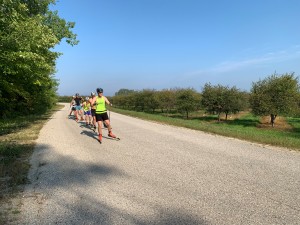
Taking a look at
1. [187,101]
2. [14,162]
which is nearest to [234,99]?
[187,101]

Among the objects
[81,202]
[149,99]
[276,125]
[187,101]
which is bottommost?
[276,125]

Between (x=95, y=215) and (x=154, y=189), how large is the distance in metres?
1.37

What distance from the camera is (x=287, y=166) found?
6578 mm

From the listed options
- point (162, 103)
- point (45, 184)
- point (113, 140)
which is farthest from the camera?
point (162, 103)

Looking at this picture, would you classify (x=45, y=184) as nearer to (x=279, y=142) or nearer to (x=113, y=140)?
(x=113, y=140)

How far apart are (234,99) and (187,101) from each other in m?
7.05

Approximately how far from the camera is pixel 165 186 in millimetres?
5285

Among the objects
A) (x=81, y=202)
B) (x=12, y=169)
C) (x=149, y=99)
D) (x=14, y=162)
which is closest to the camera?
(x=81, y=202)

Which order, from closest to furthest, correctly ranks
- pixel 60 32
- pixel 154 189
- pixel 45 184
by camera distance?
pixel 154 189 → pixel 45 184 → pixel 60 32

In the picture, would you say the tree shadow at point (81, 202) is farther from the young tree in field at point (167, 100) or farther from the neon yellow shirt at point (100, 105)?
the young tree in field at point (167, 100)

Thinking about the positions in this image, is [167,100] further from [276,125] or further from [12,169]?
[12,169]

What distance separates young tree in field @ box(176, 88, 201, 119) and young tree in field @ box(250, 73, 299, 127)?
1046 centimetres

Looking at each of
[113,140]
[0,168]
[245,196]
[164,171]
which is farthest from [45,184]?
[113,140]

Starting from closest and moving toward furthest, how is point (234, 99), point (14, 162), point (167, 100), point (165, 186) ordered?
point (165, 186), point (14, 162), point (234, 99), point (167, 100)
